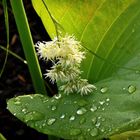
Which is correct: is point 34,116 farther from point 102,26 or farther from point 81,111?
point 102,26

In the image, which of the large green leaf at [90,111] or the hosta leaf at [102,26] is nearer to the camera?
the large green leaf at [90,111]

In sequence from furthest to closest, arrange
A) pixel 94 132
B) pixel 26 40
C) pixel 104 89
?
pixel 26 40
pixel 104 89
pixel 94 132

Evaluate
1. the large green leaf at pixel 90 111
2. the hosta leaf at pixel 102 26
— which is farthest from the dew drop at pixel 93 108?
the hosta leaf at pixel 102 26

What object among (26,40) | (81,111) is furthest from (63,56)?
(26,40)

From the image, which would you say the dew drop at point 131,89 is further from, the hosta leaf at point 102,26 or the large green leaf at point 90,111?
the hosta leaf at point 102,26

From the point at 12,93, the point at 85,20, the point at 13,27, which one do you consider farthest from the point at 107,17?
the point at 13,27

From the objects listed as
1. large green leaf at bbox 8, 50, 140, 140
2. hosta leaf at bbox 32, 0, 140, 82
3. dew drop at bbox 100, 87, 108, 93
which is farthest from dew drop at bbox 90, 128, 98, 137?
hosta leaf at bbox 32, 0, 140, 82
